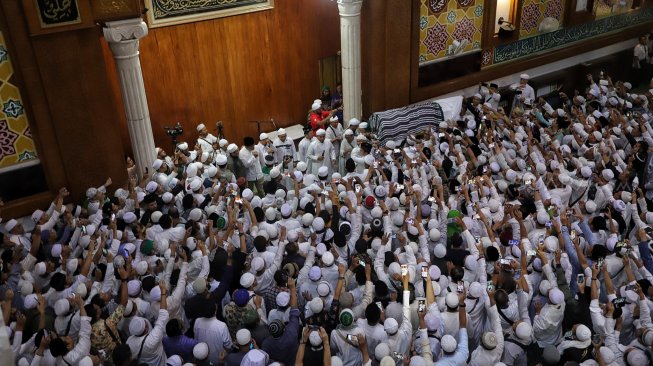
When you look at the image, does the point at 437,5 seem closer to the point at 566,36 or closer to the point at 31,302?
the point at 566,36

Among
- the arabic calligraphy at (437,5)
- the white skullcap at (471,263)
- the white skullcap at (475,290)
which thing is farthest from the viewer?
the arabic calligraphy at (437,5)

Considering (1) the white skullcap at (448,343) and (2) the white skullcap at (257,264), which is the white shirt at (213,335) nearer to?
(2) the white skullcap at (257,264)

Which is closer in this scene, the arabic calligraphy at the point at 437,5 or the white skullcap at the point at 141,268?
the white skullcap at the point at 141,268

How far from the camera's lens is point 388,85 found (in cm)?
898

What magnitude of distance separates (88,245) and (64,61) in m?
2.05

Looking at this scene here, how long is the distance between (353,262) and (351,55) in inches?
174

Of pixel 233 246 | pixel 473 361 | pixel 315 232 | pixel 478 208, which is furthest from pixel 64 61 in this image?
pixel 473 361

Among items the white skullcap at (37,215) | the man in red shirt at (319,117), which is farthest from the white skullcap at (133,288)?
the man in red shirt at (319,117)

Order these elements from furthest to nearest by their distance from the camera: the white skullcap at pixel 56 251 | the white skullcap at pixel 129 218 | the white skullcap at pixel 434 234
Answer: the white skullcap at pixel 129 218
the white skullcap at pixel 434 234
the white skullcap at pixel 56 251

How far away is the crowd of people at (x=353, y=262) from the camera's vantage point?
4.42m

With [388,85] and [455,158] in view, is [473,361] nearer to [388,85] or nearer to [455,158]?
[455,158]

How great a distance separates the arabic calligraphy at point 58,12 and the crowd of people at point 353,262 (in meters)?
1.78

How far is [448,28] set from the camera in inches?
371

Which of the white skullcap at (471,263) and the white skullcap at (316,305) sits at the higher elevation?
the white skullcap at (316,305)
